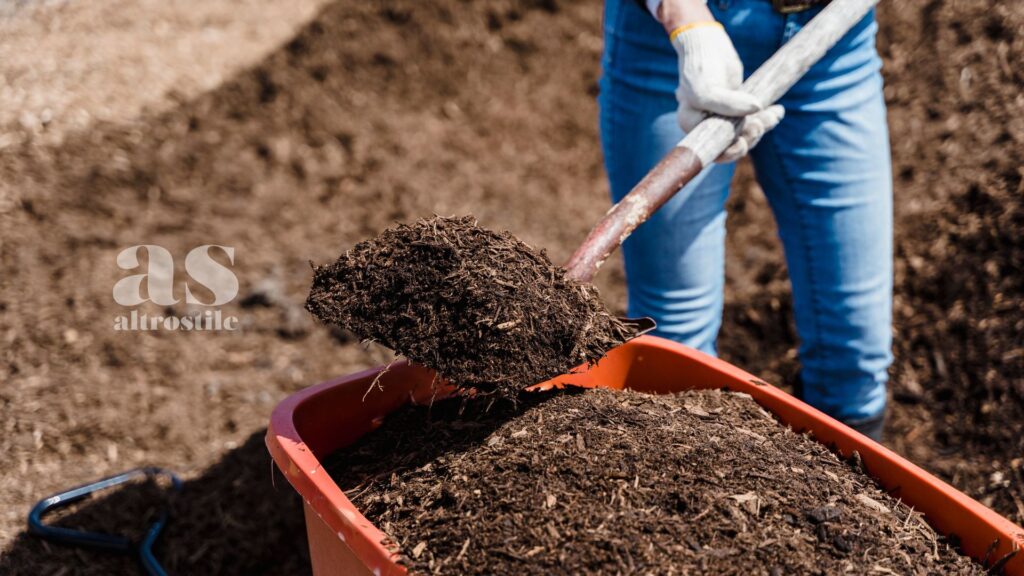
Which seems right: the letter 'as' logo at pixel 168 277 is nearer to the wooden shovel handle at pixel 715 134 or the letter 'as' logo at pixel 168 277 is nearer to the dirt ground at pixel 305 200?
the dirt ground at pixel 305 200

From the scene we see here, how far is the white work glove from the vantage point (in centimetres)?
170

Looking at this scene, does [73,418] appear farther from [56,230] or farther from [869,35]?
[869,35]

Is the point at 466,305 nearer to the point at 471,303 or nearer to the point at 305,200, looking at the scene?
the point at 471,303

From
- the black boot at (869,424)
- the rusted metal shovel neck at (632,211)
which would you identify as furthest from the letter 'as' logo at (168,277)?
the black boot at (869,424)

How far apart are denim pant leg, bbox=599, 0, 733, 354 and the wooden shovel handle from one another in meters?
0.19

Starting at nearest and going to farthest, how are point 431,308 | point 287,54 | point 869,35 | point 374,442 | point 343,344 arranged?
1. point 431,308
2. point 374,442
3. point 869,35
4. point 343,344
5. point 287,54

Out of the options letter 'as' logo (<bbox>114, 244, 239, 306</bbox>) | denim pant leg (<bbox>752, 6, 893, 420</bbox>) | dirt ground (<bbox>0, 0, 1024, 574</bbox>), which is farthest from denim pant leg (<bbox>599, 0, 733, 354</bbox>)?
letter 'as' logo (<bbox>114, 244, 239, 306</bbox>)

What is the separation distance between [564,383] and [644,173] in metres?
0.55

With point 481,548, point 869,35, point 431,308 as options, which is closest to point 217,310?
point 431,308

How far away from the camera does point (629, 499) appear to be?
4.34 feet

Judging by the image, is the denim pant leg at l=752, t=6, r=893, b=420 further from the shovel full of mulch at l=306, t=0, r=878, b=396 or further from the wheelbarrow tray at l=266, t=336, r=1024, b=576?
the shovel full of mulch at l=306, t=0, r=878, b=396

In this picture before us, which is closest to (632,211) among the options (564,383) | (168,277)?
(564,383)

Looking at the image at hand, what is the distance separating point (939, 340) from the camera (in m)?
2.83

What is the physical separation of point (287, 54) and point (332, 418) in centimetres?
336
